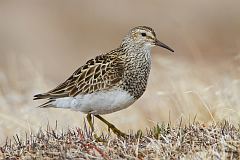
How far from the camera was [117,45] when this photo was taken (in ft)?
78.8

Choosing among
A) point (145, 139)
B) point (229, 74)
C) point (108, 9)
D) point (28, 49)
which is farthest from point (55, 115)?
point (108, 9)

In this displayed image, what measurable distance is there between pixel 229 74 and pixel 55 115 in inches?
98.1

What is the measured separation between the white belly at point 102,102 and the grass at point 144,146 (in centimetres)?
121

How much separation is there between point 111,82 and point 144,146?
1936 millimetres

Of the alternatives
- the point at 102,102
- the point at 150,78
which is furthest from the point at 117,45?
the point at 102,102

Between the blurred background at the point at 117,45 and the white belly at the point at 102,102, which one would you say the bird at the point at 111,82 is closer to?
the white belly at the point at 102,102

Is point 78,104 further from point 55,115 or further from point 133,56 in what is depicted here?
point 55,115

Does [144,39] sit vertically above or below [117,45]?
below

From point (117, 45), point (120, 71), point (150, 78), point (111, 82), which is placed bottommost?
point (111, 82)

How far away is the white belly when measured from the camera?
8.77m

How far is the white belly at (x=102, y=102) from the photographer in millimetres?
8766

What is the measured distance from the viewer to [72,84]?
363 inches

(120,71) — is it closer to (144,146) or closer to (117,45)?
(144,146)

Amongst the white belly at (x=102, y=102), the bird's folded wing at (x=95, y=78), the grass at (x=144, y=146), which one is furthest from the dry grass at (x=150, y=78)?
the bird's folded wing at (x=95, y=78)
